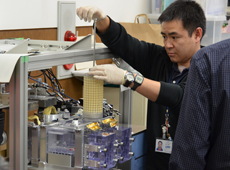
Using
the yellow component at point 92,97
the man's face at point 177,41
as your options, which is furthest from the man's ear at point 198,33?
the yellow component at point 92,97

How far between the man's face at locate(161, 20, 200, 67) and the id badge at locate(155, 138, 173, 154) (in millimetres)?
429

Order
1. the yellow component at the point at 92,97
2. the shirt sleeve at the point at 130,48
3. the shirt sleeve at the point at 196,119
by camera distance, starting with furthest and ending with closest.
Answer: the shirt sleeve at the point at 130,48 → the yellow component at the point at 92,97 → the shirt sleeve at the point at 196,119

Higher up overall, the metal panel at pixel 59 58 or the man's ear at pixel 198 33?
the man's ear at pixel 198 33

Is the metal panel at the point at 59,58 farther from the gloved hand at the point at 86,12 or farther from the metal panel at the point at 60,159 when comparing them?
the metal panel at the point at 60,159

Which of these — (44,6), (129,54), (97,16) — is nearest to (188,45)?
(129,54)

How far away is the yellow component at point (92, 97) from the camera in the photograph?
1.54 meters

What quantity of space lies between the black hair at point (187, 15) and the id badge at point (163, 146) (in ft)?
1.90

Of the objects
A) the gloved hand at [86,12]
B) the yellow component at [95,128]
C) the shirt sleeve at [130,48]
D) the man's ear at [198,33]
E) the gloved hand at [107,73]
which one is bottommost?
the yellow component at [95,128]

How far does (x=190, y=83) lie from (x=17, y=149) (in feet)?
2.09

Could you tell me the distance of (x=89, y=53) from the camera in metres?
1.59

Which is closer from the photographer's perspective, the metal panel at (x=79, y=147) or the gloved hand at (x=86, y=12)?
the metal panel at (x=79, y=147)

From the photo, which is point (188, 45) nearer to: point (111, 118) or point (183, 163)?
point (111, 118)

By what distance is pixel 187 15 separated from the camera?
6.29 ft

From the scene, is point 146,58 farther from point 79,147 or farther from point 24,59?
point 24,59
